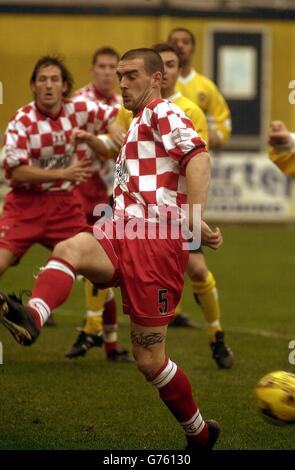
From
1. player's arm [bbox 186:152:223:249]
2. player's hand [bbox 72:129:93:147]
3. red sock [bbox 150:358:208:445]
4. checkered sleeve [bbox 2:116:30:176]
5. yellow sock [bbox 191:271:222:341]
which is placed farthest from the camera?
yellow sock [bbox 191:271:222:341]

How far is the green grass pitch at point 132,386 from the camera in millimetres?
5762

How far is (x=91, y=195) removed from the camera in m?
9.32

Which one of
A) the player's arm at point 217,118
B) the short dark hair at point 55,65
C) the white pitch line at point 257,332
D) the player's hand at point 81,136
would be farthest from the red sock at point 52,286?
the player's arm at point 217,118

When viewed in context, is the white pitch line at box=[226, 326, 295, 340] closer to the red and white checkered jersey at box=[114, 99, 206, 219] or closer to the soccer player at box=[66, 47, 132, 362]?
the soccer player at box=[66, 47, 132, 362]

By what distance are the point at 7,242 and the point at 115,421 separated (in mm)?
2060

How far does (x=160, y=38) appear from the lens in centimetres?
2039

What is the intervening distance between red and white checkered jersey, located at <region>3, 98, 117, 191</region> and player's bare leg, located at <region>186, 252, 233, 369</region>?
1.14 metres

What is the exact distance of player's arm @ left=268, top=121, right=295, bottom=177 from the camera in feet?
16.8

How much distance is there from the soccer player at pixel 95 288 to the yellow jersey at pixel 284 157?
2933 mm

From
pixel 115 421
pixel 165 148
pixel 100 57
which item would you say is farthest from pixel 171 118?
pixel 100 57

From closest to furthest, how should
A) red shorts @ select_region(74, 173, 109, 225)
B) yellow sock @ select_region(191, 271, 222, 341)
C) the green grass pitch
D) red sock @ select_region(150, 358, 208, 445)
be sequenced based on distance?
red sock @ select_region(150, 358, 208, 445) < the green grass pitch < yellow sock @ select_region(191, 271, 222, 341) < red shorts @ select_region(74, 173, 109, 225)

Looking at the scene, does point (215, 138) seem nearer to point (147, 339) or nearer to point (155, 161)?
point (155, 161)

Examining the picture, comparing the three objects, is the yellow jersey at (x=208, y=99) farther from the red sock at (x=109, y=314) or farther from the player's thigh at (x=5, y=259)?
the player's thigh at (x=5, y=259)

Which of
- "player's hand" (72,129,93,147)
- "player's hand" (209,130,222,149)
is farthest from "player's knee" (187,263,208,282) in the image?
"player's hand" (209,130,222,149)
